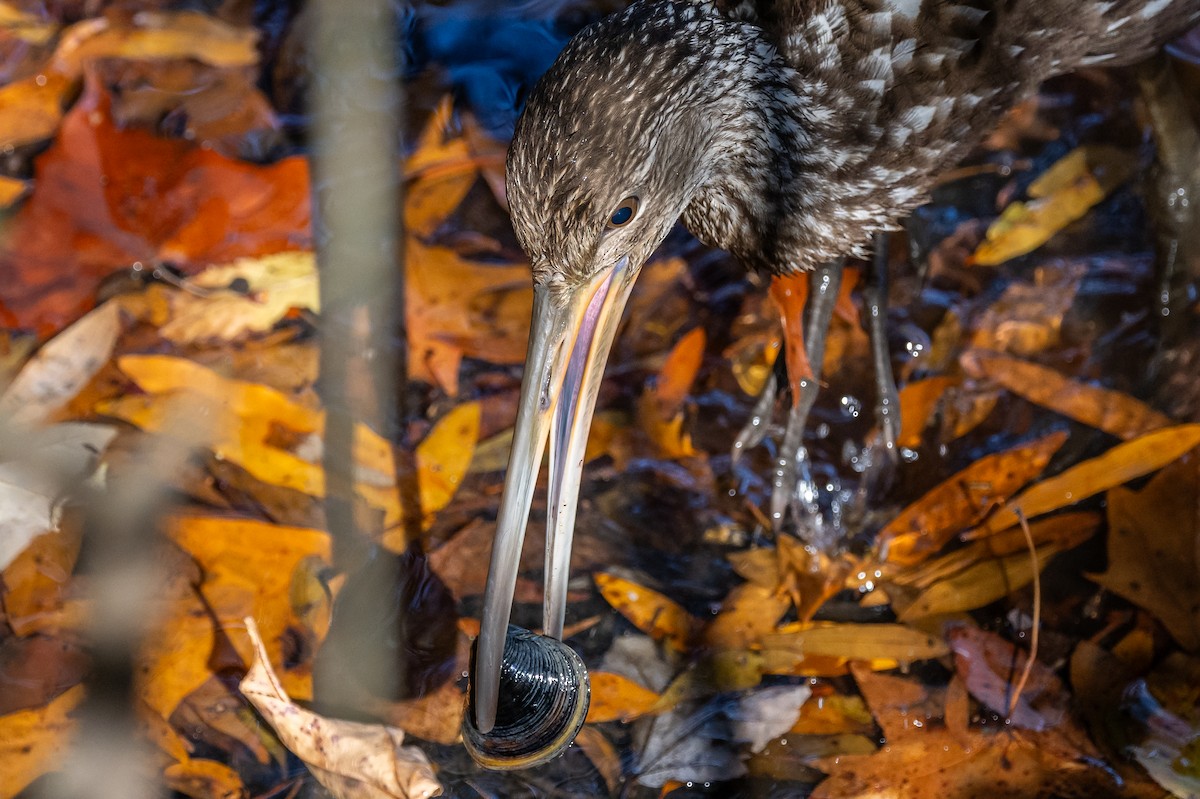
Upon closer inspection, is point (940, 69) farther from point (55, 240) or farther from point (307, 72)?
point (55, 240)

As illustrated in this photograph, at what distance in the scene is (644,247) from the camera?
188 cm

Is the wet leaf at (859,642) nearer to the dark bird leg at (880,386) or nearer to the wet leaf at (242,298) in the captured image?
the dark bird leg at (880,386)

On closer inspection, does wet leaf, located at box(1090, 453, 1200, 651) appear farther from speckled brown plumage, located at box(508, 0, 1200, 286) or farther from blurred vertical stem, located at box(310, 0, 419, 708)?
blurred vertical stem, located at box(310, 0, 419, 708)

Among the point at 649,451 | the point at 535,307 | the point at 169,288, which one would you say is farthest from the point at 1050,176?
the point at 169,288

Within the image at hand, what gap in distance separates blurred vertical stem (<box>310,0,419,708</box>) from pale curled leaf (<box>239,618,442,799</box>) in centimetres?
8

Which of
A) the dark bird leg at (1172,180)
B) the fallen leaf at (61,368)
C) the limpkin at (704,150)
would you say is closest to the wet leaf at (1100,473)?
the dark bird leg at (1172,180)

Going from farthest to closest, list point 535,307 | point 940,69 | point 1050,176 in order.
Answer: point 1050,176
point 940,69
point 535,307

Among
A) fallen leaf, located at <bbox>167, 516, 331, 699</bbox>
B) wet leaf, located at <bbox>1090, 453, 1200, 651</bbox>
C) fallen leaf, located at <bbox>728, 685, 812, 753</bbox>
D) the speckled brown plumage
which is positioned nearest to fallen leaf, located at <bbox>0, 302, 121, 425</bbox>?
fallen leaf, located at <bbox>167, 516, 331, 699</bbox>

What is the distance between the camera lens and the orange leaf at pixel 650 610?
2.35 meters

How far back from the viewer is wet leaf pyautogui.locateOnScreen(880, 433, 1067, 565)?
8.11 feet

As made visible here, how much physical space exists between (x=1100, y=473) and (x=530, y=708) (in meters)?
1.50

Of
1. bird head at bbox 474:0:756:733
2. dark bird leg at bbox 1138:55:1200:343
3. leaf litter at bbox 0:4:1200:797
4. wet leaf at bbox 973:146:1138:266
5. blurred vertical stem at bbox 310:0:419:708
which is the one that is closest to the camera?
bird head at bbox 474:0:756:733

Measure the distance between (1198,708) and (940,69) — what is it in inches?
56.1

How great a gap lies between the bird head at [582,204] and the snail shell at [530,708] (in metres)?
0.06
